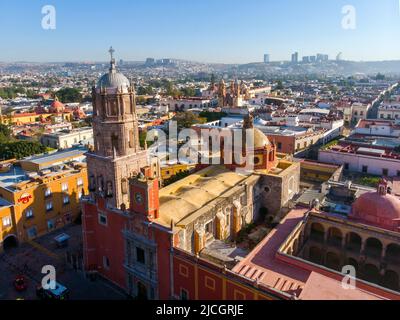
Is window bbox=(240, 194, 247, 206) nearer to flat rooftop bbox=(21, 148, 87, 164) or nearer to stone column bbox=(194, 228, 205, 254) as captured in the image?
stone column bbox=(194, 228, 205, 254)

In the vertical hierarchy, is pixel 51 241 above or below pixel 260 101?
below

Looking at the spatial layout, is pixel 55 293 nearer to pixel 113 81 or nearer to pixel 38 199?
pixel 38 199

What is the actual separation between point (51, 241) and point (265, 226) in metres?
20.6

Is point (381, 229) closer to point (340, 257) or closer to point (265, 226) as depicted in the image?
point (340, 257)

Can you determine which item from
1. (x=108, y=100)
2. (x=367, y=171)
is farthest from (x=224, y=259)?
(x=367, y=171)

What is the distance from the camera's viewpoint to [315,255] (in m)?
28.7

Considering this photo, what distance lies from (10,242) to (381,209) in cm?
3181

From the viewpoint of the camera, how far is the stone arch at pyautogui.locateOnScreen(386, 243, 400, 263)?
81.4 ft

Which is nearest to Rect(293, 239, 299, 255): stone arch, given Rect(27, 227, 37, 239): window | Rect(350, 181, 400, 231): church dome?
Rect(350, 181, 400, 231): church dome

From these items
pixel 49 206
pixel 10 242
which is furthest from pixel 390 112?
pixel 10 242

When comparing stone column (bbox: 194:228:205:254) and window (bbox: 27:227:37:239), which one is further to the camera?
window (bbox: 27:227:37:239)

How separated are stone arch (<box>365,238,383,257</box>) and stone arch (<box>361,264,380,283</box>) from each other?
944mm
